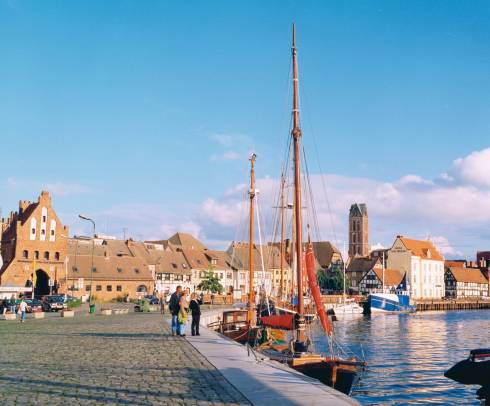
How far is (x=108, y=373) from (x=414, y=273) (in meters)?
144

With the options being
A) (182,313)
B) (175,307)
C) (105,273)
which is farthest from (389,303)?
(175,307)

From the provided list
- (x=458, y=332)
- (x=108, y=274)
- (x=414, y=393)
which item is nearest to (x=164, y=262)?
(x=108, y=274)

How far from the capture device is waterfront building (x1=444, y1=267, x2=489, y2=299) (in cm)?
16588

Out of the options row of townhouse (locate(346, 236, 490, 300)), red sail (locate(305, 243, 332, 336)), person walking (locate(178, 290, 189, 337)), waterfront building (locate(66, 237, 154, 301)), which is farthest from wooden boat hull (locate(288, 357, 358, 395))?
row of townhouse (locate(346, 236, 490, 300))

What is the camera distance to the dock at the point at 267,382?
43.5 feet

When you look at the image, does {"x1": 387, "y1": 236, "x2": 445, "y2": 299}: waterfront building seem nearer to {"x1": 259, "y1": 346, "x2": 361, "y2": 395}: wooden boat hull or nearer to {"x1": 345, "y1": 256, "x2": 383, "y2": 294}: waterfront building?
{"x1": 345, "y1": 256, "x2": 383, "y2": 294}: waterfront building

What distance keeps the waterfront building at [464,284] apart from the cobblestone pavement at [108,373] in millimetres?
152401

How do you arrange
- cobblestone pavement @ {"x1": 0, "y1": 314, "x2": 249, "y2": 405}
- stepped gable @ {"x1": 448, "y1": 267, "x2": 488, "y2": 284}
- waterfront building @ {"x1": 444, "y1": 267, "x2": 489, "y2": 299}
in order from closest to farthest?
cobblestone pavement @ {"x1": 0, "y1": 314, "x2": 249, "y2": 405}
waterfront building @ {"x1": 444, "y1": 267, "x2": 489, "y2": 299}
stepped gable @ {"x1": 448, "y1": 267, "x2": 488, "y2": 284}

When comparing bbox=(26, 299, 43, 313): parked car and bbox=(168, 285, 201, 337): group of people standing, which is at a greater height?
bbox=(168, 285, 201, 337): group of people standing

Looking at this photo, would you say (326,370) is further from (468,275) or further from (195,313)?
(468,275)

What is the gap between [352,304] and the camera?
103 m

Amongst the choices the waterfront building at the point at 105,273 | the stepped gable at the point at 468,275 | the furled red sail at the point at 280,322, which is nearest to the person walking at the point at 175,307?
the furled red sail at the point at 280,322

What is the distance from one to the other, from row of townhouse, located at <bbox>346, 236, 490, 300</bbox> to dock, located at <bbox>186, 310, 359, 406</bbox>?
4818 inches

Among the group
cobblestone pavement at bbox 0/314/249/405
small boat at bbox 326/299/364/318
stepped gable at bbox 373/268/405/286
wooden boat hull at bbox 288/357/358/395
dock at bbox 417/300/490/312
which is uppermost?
stepped gable at bbox 373/268/405/286
